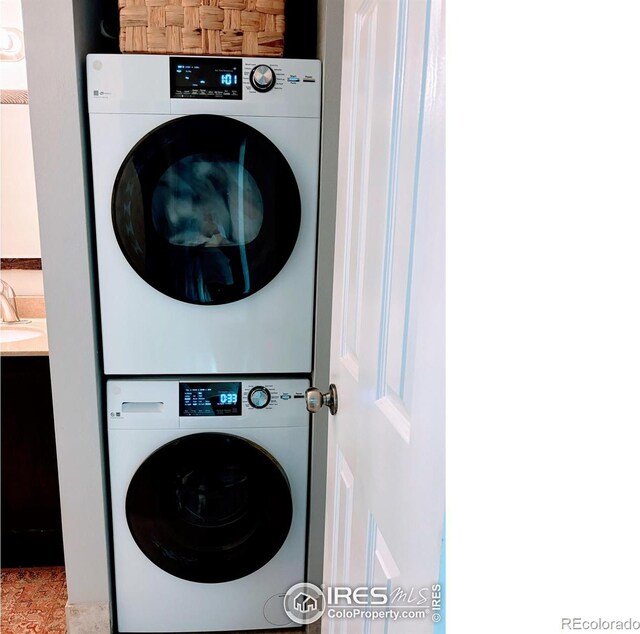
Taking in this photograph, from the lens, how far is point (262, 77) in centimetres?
156

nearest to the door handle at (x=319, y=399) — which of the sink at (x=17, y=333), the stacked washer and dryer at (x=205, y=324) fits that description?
the stacked washer and dryer at (x=205, y=324)

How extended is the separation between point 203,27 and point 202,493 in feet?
4.48

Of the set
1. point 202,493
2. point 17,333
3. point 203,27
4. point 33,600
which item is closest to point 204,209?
point 203,27

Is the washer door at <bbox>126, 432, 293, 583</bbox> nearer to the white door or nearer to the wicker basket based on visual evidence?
the white door

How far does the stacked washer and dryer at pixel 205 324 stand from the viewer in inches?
61.3

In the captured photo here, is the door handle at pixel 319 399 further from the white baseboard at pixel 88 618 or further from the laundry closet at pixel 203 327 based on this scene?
the white baseboard at pixel 88 618

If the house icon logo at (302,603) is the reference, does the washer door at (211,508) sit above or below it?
above

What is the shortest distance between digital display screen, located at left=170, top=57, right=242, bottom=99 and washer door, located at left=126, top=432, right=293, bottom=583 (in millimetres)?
981

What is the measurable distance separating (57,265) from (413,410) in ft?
4.26

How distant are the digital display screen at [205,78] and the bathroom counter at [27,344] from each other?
36.1 inches

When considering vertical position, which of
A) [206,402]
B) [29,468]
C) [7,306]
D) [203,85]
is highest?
[203,85]

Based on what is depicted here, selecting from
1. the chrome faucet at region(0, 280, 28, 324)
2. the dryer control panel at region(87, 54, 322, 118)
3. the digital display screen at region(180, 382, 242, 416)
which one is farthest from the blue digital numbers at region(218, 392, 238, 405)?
the chrome faucet at region(0, 280, 28, 324)

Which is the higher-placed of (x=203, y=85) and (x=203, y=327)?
(x=203, y=85)

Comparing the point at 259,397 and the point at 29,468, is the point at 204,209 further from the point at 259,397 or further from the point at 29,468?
the point at 29,468
